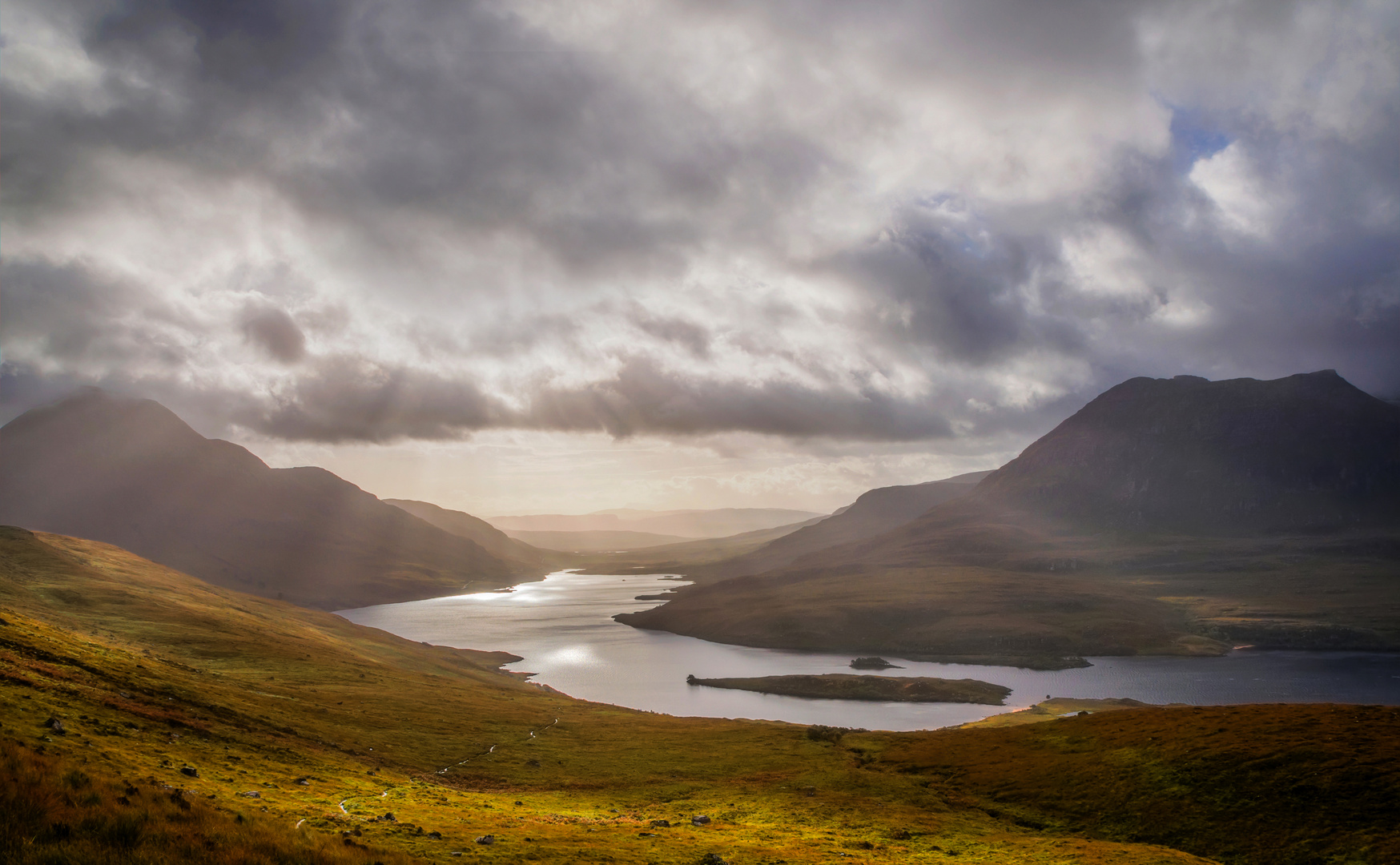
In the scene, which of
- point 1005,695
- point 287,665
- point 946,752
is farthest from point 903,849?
point 1005,695

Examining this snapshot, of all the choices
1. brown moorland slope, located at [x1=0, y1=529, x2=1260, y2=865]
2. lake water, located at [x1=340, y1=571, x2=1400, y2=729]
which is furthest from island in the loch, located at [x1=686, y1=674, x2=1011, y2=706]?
brown moorland slope, located at [x1=0, y1=529, x2=1260, y2=865]

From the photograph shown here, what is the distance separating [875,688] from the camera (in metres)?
157

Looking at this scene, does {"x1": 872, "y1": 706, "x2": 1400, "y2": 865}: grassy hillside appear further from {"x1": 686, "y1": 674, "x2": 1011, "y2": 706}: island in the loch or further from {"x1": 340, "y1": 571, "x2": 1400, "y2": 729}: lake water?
{"x1": 686, "y1": 674, "x2": 1011, "y2": 706}: island in the loch

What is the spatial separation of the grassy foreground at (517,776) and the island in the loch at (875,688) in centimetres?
6437

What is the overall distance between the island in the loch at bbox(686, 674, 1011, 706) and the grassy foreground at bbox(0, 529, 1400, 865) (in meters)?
64.4

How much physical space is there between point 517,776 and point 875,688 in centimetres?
11351

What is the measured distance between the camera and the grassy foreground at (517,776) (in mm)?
21391

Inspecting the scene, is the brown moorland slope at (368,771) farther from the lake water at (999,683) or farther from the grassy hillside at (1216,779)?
the lake water at (999,683)

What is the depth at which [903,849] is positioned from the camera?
40.6 metres

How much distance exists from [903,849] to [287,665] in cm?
8708

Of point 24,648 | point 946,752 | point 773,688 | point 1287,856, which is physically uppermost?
point 24,648

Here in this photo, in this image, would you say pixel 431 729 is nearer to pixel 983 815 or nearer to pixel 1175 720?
pixel 983 815

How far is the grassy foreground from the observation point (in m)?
21.4

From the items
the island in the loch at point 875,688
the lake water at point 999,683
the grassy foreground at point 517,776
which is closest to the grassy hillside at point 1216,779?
the grassy foreground at point 517,776
